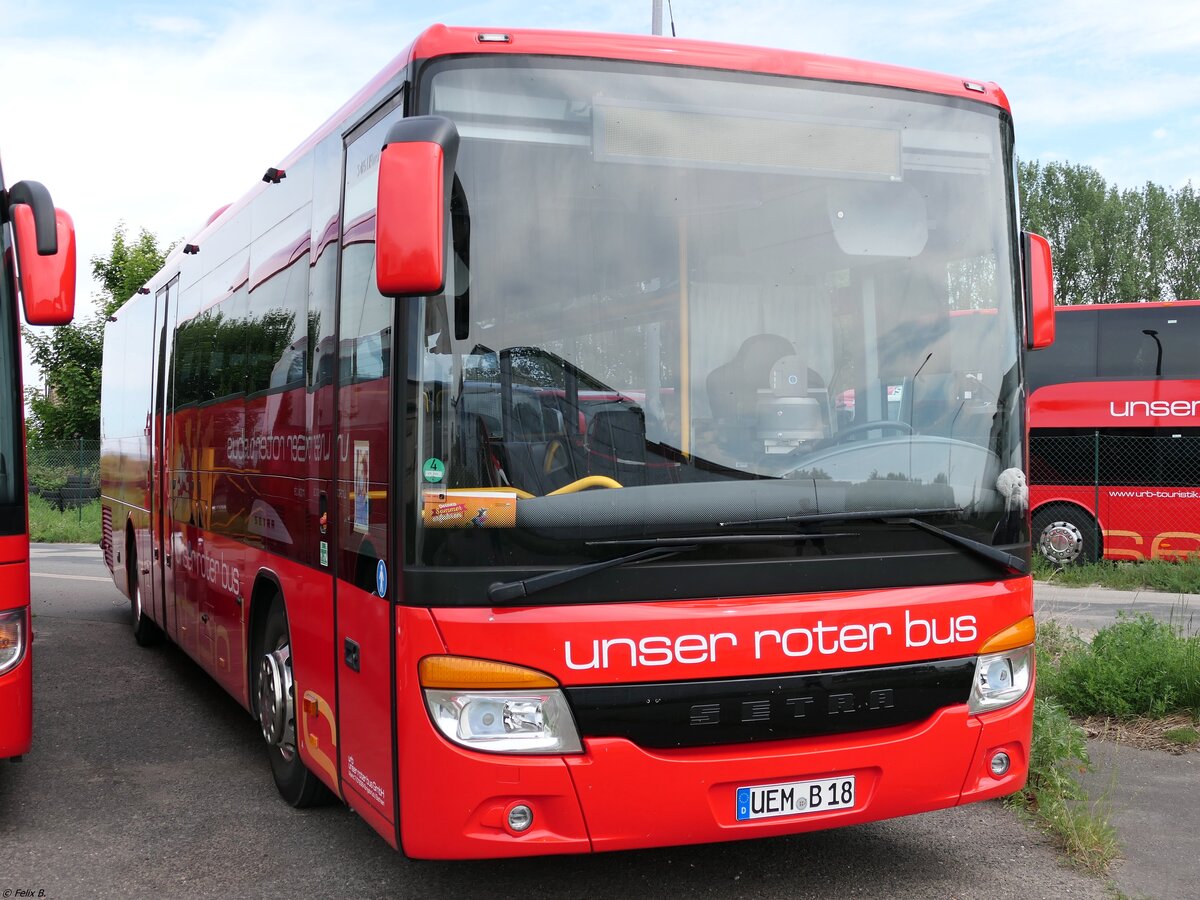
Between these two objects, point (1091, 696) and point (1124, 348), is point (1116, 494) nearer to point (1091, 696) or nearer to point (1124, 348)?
point (1124, 348)

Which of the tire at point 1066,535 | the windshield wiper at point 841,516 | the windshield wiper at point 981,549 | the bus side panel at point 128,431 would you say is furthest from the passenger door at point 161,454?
the tire at point 1066,535

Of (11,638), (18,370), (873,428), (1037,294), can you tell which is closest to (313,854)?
(11,638)

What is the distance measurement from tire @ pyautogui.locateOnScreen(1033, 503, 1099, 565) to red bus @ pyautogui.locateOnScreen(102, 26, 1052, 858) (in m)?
13.6

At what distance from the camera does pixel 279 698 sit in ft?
18.6

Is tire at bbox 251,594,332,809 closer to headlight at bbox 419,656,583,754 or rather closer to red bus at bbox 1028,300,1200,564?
headlight at bbox 419,656,583,754

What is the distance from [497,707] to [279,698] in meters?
2.14

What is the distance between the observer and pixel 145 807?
19.2 feet

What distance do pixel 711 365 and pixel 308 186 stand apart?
2.34 meters

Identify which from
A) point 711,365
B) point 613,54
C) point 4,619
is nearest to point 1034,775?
point 711,365

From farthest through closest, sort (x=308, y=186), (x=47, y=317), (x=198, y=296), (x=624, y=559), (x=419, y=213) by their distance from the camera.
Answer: (x=198, y=296) → (x=308, y=186) → (x=47, y=317) → (x=624, y=559) → (x=419, y=213)

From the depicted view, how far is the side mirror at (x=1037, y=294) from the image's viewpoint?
15.7 feet

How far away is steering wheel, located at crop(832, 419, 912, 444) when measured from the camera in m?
4.22

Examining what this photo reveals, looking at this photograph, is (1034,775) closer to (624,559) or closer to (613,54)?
(624,559)

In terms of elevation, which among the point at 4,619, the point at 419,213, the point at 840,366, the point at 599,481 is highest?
the point at 419,213
